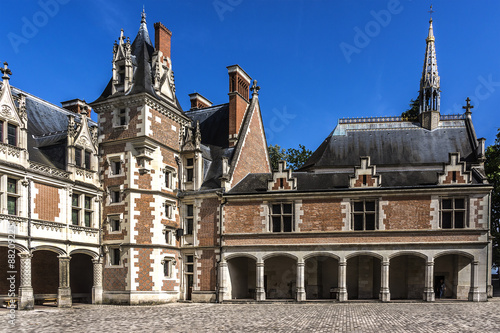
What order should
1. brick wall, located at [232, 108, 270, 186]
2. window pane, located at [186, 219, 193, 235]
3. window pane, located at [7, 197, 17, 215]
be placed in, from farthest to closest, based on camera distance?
1. brick wall, located at [232, 108, 270, 186]
2. window pane, located at [186, 219, 193, 235]
3. window pane, located at [7, 197, 17, 215]

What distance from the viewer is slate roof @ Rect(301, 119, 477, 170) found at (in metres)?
34.4

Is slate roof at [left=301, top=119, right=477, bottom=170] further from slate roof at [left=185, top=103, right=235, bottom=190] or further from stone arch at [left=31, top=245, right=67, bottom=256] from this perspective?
stone arch at [left=31, top=245, right=67, bottom=256]

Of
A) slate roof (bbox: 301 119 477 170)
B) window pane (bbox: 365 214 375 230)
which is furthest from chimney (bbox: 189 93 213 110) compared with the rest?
window pane (bbox: 365 214 375 230)

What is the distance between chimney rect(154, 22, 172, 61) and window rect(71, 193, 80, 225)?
35.8ft

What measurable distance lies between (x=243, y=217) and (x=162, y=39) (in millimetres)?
12671

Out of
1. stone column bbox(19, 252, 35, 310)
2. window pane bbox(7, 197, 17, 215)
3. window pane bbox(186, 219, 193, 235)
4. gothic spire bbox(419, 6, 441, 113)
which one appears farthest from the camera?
gothic spire bbox(419, 6, 441, 113)

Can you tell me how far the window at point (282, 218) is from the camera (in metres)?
28.9

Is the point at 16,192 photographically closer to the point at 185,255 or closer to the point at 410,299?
the point at 185,255

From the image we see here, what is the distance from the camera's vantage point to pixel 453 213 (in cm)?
2714

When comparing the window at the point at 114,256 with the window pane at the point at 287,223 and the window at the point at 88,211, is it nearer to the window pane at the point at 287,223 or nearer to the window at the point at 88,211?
the window at the point at 88,211

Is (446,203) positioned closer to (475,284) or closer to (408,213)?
(408,213)

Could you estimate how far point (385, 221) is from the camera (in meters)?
27.7

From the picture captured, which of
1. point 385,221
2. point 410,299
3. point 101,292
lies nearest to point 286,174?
point 385,221

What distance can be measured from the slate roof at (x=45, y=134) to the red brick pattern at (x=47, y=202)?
139 centimetres
